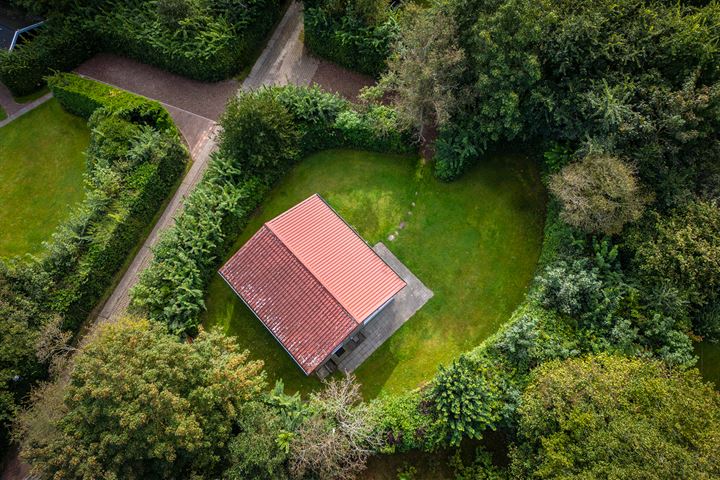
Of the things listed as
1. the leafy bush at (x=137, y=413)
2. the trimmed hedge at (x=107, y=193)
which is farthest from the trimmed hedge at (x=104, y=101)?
the leafy bush at (x=137, y=413)

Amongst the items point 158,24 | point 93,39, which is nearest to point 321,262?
point 158,24

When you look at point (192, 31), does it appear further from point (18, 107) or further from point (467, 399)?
point (467, 399)

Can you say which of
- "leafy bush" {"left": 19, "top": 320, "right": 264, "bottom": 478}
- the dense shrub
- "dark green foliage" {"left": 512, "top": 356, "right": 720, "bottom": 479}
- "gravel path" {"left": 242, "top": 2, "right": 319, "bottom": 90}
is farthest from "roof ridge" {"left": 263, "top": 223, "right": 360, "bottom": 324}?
the dense shrub

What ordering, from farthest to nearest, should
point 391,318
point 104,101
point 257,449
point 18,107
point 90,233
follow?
point 18,107 → point 104,101 → point 90,233 → point 391,318 → point 257,449

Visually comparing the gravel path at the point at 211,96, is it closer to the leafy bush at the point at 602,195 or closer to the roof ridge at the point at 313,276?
the roof ridge at the point at 313,276

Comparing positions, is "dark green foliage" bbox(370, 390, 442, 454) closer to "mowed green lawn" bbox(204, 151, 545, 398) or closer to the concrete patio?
"mowed green lawn" bbox(204, 151, 545, 398)

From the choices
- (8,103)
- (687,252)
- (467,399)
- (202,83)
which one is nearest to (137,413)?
(467,399)

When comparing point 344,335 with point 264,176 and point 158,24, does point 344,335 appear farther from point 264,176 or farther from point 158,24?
point 158,24
